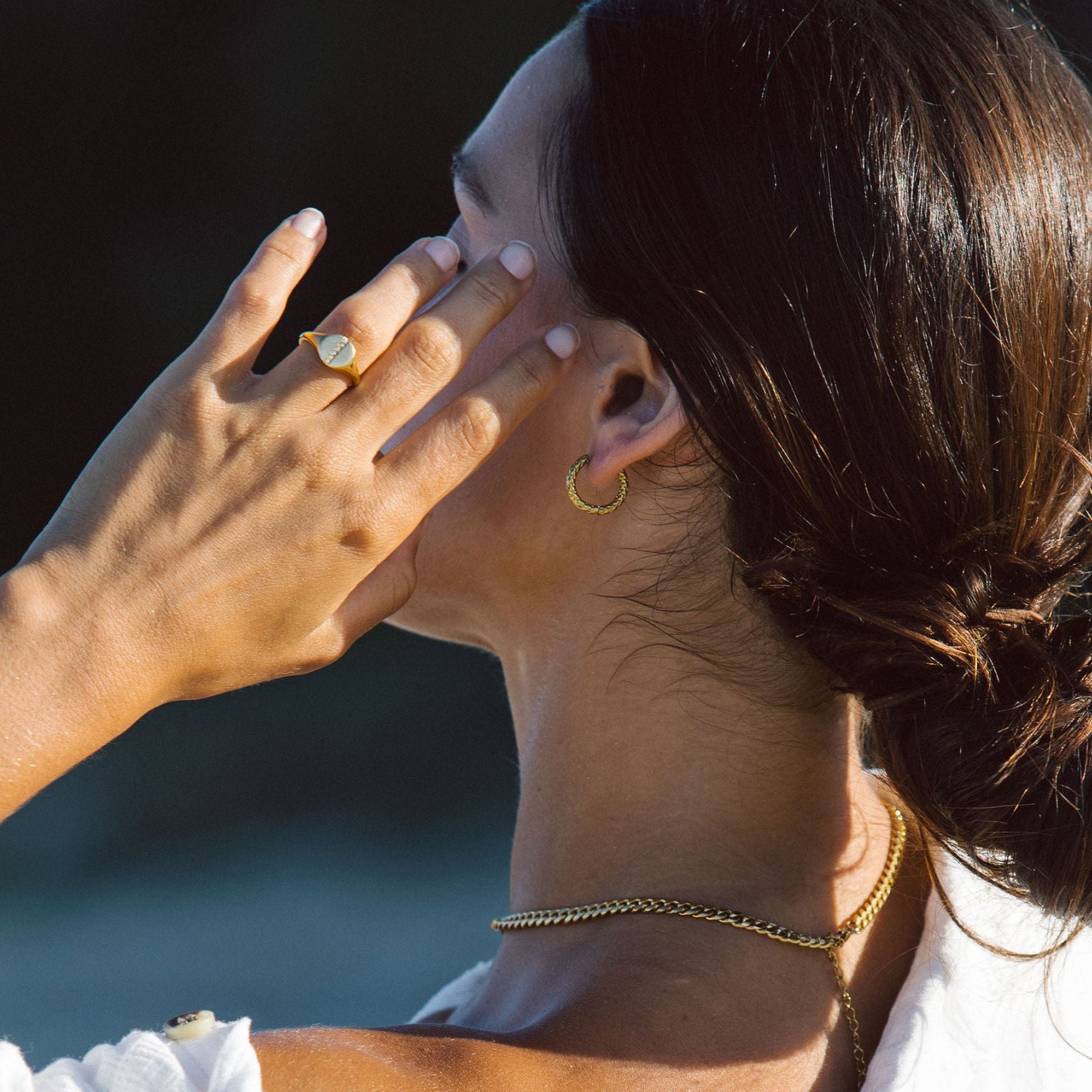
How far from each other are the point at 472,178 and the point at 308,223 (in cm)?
22

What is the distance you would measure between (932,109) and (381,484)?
543mm

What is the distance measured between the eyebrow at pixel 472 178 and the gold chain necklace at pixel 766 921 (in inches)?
26.0

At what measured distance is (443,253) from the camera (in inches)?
40.8

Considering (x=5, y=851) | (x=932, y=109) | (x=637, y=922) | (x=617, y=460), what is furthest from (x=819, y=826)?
(x=5, y=851)

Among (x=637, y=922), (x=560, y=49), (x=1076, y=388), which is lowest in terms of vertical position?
(x=637, y=922)

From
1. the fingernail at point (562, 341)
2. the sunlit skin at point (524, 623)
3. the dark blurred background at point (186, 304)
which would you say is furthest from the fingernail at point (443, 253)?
the dark blurred background at point (186, 304)

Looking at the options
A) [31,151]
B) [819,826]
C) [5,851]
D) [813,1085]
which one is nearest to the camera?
[813,1085]

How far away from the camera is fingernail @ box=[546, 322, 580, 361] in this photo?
41.2 inches

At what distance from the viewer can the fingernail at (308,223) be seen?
1.02m

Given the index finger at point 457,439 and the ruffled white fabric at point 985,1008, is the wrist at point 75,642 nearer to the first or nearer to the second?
the index finger at point 457,439

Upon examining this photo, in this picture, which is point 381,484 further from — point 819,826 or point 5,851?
point 5,851

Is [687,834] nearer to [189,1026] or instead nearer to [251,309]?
[189,1026]

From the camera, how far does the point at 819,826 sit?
1.10m

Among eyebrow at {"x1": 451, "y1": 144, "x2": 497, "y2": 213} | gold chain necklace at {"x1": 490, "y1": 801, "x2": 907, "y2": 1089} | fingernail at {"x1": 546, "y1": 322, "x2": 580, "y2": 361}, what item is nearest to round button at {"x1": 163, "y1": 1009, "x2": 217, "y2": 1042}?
gold chain necklace at {"x1": 490, "y1": 801, "x2": 907, "y2": 1089}
